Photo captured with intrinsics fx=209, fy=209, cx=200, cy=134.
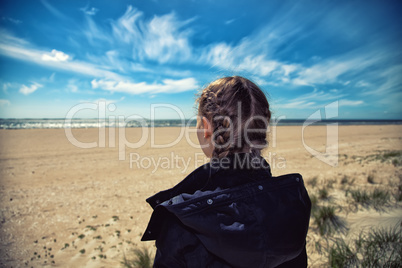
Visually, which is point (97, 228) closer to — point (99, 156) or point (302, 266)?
point (302, 266)

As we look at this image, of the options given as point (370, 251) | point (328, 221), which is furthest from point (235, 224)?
point (328, 221)

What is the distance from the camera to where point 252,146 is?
1.28 metres

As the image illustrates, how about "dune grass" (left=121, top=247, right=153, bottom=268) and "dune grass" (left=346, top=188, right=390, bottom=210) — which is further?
"dune grass" (left=346, top=188, right=390, bottom=210)

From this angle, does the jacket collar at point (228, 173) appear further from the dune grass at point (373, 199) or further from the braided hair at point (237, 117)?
the dune grass at point (373, 199)

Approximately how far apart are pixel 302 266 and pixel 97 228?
3890 mm

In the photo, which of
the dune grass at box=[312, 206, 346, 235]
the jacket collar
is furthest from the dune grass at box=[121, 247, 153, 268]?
the dune grass at box=[312, 206, 346, 235]

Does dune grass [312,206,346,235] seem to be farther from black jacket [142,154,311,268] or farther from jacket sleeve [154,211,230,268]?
jacket sleeve [154,211,230,268]

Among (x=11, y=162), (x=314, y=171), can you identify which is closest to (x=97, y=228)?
(x=314, y=171)

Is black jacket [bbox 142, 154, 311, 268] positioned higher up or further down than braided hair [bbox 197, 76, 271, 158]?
further down

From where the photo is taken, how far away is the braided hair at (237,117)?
126cm

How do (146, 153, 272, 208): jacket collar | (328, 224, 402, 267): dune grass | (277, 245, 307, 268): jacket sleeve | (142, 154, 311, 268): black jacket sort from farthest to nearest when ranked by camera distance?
(328, 224, 402, 267): dune grass, (277, 245, 307, 268): jacket sleeve, (146, 153, 272, 208): jacket collar, (142, 154, 311, 268): black jacket

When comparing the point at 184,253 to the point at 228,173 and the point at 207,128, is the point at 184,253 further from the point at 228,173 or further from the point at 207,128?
the point at 207,128

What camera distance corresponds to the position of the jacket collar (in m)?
1.17

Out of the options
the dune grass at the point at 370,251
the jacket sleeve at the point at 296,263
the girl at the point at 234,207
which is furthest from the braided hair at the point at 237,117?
the dune grass at the point at 370,251
